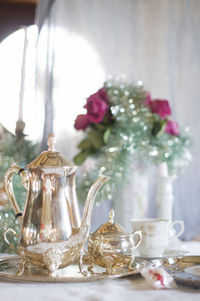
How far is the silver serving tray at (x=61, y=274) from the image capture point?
1.87ft

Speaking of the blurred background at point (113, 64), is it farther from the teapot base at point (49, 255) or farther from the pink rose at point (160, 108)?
the teapot base at point (49, 255)

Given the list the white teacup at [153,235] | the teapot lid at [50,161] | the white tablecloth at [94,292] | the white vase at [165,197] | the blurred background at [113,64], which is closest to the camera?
the white tablecloth at [94,292]

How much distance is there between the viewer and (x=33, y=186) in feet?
2.06

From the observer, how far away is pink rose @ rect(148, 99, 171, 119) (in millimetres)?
1182

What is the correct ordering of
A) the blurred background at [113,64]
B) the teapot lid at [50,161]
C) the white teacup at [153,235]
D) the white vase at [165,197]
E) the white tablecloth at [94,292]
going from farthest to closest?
the blurred background at [113,64], the white vase at [165,197], the white teacup at [153,235], the teapot lid at [50,161], the white tablecloth at [94,292]

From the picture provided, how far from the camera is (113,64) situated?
A: 152cm

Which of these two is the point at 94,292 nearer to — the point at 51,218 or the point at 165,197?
the point at 51,218

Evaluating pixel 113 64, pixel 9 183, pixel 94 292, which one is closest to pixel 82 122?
pixel 113 64

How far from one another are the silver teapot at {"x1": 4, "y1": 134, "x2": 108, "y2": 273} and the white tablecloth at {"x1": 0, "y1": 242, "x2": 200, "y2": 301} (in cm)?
4

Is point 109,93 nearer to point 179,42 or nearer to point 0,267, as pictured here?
point 179,42

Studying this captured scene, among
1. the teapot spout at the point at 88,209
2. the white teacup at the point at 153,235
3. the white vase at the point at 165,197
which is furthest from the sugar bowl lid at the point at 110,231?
the white vase at the point at 165,197

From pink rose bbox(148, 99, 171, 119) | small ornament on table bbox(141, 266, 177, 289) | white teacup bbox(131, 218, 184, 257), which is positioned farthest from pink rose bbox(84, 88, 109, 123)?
small ornament on table bbox(141, 266, 177, 289)

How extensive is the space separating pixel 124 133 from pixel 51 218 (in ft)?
1.88

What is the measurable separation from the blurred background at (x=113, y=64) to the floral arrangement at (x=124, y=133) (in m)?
0.21
